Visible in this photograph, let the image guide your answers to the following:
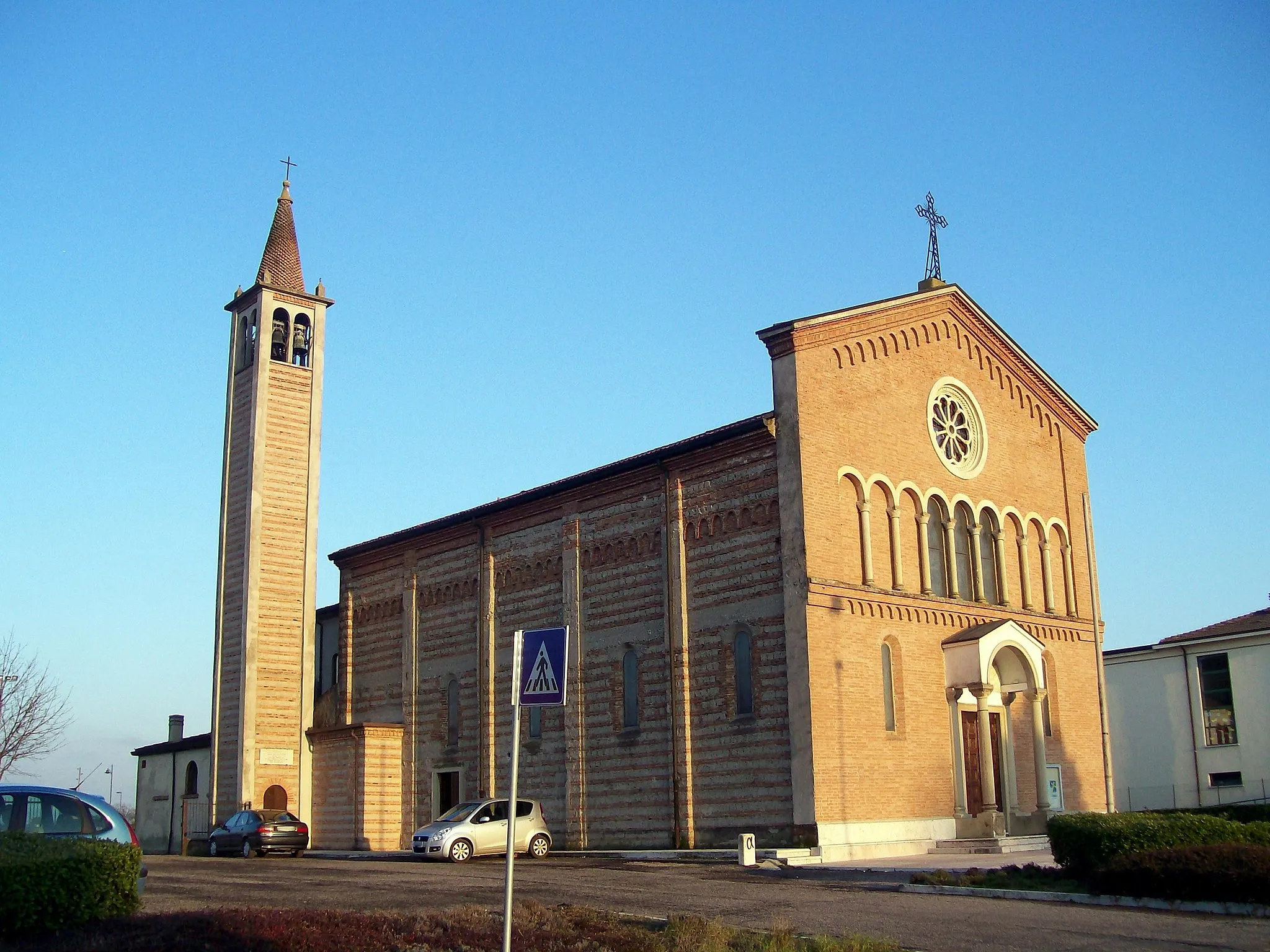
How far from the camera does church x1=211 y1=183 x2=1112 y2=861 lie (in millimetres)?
26344

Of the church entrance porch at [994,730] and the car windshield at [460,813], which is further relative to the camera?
the church entrance porch at [994,730]

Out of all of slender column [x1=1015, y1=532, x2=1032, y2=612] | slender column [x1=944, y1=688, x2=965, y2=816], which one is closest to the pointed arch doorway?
slender column [x1=944, y1=688, x2=965, y2=816]

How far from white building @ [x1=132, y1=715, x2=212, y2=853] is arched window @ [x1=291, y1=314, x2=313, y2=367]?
12.2m

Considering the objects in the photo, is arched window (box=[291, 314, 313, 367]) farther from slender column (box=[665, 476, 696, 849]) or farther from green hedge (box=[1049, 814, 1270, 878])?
green hedge (box=[1049, 814, 1270, 878])

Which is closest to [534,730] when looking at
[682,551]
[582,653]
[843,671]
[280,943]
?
[582,653]

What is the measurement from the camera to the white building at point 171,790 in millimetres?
38125

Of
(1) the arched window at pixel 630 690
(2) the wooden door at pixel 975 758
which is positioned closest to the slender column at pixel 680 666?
(1) the arched window at pixel 630 690

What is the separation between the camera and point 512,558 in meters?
33.5

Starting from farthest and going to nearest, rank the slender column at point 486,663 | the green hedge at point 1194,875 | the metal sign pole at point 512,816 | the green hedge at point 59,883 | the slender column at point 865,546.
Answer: the slender column at point 486,663 → the slender column at point 865,546 → the green hedge at point 1194,875 → the green hedge at point 59,883 → the metal sign pole at point 512,816

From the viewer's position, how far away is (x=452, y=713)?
34906 mm

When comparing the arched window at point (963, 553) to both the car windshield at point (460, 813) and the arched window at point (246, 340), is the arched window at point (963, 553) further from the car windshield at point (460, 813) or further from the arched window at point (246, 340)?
→ the arched window at point (246, 340)

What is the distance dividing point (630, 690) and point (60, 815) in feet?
55.9

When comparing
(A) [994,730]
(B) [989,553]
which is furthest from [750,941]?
(B) [989,553]

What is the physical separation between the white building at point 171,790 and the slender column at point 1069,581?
25268 mm
